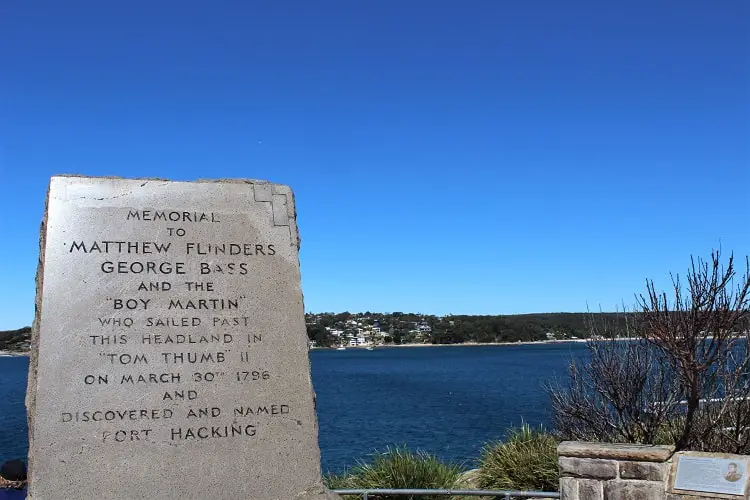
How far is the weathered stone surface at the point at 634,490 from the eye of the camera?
7.08 metres

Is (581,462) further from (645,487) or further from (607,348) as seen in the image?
(607,348)

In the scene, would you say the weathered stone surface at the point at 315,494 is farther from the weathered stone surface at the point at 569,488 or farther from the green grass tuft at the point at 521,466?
the green grass tuft at the point at 521,466

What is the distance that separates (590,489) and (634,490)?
0.46 metres

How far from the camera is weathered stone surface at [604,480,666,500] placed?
279 inches

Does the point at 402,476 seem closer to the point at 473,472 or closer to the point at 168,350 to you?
the point at 473,472

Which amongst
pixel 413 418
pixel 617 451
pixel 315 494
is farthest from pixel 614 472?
pixel 413 418

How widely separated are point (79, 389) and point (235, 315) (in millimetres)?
1250

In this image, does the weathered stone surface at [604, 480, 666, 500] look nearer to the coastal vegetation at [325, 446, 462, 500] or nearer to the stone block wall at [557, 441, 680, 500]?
the stone block wall at [557, 441, 680, 500]

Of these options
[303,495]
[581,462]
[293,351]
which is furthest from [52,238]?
[581,462]

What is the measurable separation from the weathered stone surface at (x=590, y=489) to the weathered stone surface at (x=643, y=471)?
11.2 inches

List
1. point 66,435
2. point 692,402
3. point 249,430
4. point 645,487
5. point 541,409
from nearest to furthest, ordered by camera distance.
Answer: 1. point 66,435
2. point 249,430
3. point 645,487
4. point 692,402
5. point 541,409

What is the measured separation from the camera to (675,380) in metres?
12.2

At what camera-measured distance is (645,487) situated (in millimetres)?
7141

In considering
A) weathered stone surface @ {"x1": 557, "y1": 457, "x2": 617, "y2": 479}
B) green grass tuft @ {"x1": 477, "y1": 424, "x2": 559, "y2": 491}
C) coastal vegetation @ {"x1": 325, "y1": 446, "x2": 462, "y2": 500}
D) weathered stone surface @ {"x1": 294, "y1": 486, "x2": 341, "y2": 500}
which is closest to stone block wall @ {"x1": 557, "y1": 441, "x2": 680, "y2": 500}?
weathered stone surface @ {"x1": 557, "y1": 457, "x2": 617, "y2": 479}
